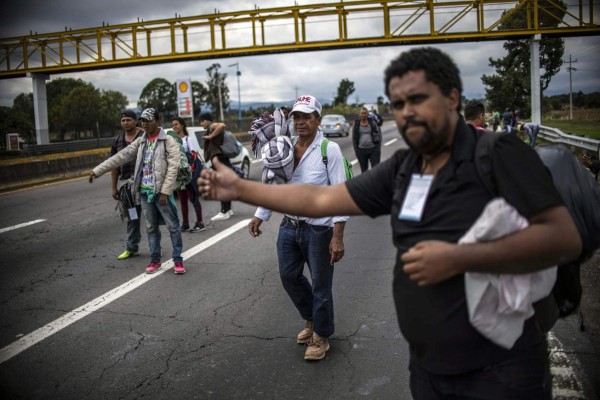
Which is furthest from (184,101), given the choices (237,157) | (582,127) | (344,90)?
(344,90)

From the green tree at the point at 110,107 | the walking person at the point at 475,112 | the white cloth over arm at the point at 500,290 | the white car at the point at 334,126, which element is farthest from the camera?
the green tree at the point at 110,107

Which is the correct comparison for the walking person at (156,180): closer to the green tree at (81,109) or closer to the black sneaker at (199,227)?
the black sneaker at (199,227)

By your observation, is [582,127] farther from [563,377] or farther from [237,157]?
[237,157]

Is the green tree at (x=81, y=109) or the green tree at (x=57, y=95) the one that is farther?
the green tree at (x=57, y=95)

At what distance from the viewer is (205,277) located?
680 centimetres

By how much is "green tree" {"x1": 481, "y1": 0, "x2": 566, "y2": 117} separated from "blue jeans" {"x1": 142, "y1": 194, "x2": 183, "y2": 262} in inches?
834

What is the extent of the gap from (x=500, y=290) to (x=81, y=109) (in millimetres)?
81127

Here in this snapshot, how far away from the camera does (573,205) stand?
2.28m

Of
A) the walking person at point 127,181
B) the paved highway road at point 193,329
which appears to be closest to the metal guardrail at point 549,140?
the paved highway road at point 193,329

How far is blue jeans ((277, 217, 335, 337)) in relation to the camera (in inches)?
169

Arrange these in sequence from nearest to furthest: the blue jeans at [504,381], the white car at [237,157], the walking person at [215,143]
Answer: the blue jeans at [504,381] < the walking person at [215,143] < the white car at [237,157]

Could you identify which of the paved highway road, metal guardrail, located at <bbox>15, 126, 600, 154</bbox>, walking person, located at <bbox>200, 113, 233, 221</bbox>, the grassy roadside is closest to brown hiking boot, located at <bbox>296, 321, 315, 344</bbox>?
the paved highway road

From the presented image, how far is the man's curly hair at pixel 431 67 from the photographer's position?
6.51 feet

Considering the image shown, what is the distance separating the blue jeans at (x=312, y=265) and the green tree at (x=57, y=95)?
81893 millimetres
